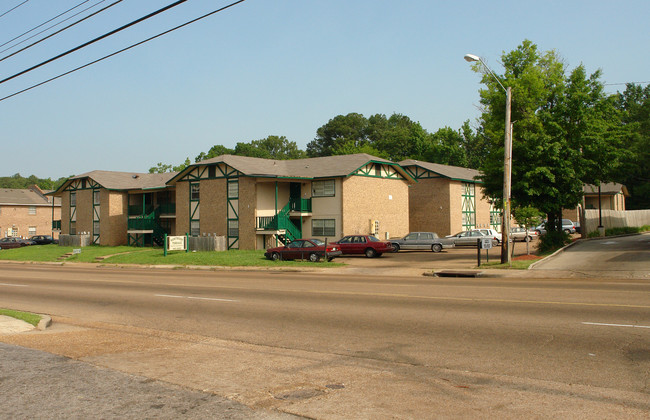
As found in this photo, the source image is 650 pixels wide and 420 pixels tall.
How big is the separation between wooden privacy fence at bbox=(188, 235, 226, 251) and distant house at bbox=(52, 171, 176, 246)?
8.16 meters

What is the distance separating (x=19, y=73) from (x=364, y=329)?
13579 mm

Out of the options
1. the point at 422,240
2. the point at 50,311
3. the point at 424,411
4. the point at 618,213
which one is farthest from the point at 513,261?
the point at 618,213

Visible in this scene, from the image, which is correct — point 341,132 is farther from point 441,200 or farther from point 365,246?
point 365,246

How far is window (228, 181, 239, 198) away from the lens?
4178 cm

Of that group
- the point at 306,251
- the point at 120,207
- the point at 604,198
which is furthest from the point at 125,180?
the point at 604,198

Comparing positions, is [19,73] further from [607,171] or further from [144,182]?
[144,182]

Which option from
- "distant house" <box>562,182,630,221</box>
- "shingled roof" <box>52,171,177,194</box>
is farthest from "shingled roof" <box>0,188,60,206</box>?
"distant house" <box>562,182,630,221</box>

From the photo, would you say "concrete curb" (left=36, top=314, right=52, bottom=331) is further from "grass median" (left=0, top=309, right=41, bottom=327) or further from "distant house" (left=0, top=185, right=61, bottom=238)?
"distant house" (left=0, top=185, right=61, bottom=238)

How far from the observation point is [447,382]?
23.1 feet

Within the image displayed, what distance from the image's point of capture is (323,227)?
41500mm

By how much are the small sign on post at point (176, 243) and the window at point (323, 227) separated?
9.72 meters

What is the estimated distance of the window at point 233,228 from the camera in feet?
137

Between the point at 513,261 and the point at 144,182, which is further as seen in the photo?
the point at 144,182

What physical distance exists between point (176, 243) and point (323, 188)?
1168 cm
